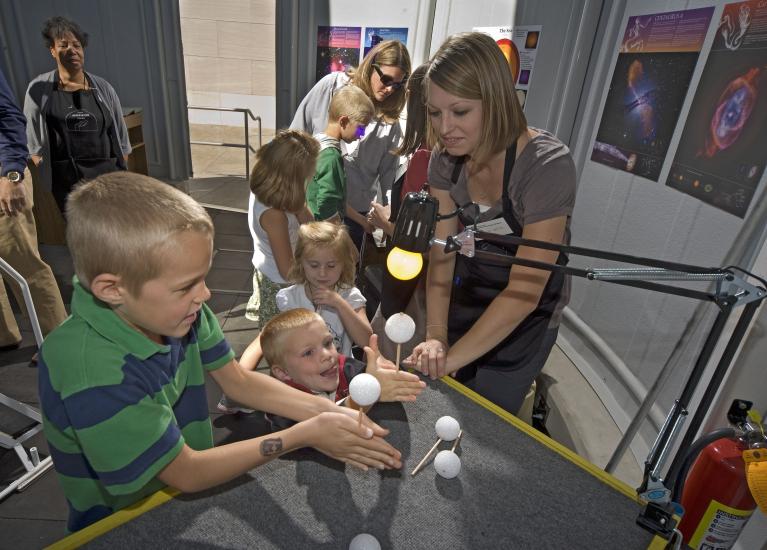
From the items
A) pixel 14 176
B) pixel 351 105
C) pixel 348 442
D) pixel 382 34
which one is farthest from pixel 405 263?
pixel 382 34

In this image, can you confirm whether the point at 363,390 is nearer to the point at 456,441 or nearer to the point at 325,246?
the point at 456,441

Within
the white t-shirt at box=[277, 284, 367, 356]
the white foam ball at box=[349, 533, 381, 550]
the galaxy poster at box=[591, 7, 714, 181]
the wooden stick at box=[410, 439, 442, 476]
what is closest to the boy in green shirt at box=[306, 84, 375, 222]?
the white t-shirt at box=[277, 284, 367, 356]

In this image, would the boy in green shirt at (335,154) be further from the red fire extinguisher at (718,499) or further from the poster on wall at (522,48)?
the red fire extinguisher at (718,499)

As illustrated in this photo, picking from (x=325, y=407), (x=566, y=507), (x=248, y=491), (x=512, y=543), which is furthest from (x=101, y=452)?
(x=566, y=507)

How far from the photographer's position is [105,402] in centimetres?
93

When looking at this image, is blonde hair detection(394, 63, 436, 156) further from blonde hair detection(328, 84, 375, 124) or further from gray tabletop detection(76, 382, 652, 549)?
gray tabletop detection(76, 382, 652, 549)

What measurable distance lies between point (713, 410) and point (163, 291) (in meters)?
2.03

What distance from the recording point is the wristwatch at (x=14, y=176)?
2.62 m

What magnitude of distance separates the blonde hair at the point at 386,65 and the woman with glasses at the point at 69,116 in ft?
6.71

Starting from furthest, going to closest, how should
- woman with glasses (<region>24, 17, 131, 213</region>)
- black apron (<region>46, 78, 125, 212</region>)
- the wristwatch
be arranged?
black apron (<region>46, 78, 125, 212</region>)
woman with glasses (<region>24, 17, 131, 213</region>)
the wristwatch

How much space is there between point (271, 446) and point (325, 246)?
1.22 metres

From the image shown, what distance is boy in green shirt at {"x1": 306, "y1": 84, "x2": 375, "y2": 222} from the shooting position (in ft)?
8.66

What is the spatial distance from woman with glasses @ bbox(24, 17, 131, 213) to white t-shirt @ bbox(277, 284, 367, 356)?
7.89 feet

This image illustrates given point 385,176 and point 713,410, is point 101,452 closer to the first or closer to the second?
point 713,410
